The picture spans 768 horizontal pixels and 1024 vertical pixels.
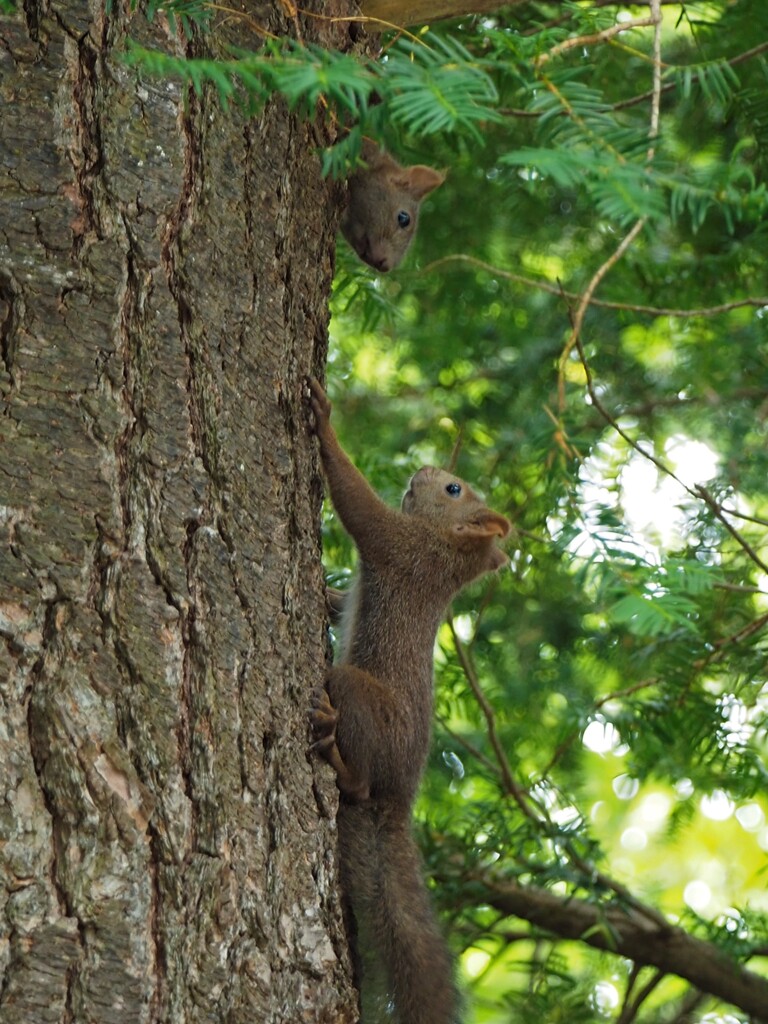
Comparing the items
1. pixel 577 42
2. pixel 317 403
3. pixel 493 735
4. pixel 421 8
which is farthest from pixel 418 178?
pixel 577 42

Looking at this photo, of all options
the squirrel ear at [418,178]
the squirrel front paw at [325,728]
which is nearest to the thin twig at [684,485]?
the squirrel front paw at [325,728]

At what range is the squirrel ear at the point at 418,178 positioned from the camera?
166 inches

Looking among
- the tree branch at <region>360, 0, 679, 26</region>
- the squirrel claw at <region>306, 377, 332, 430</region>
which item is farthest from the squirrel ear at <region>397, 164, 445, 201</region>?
the squirrel claw at <region>306, 377, 332, 430</region>

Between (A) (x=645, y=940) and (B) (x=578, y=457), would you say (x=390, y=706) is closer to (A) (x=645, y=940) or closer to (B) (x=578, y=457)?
(B) (x=578, y=457)

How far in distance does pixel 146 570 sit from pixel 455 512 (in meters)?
1.91

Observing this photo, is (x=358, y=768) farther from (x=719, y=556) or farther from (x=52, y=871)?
(x=719, y=556)

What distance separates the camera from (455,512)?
155 inches

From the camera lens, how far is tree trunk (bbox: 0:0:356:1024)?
76.8 inches

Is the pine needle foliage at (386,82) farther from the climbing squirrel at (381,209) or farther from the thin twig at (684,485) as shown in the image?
the climbing squirrel at (381,209)

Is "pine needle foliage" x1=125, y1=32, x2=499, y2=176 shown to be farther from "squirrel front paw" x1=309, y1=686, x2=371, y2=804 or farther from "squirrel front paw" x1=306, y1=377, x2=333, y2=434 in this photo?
"squirrel front paw" x1=309, y1=686, x2=371, y2=804

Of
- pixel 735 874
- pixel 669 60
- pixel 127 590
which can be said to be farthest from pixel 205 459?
pixel 735 874

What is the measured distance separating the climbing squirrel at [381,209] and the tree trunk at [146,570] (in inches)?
58.8

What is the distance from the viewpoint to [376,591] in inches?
140

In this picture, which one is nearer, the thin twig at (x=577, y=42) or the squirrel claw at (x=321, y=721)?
the thin twig at (x=577, y=42)
